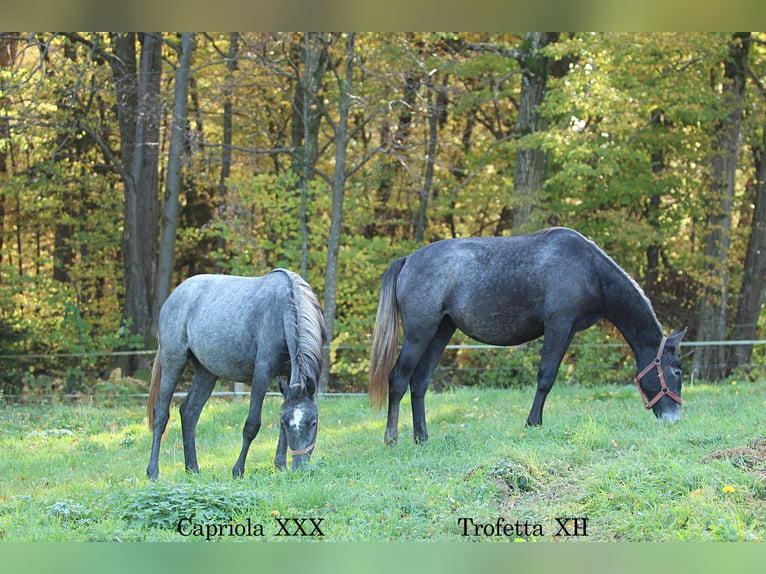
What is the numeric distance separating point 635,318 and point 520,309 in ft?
3.91

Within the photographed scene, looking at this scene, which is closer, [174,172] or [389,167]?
[174,172]

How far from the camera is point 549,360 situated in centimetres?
812

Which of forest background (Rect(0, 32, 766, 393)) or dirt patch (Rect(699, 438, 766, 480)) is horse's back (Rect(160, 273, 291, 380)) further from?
forest background (Rect(0, 32, 766, 393))

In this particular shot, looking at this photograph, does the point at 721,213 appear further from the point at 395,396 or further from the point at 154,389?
the point at 154,389

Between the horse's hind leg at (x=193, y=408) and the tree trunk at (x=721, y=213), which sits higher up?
the tree trunk at (x=721, y=213)

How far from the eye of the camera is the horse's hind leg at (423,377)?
825 centimetres

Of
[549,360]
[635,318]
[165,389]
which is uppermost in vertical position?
[635,318]

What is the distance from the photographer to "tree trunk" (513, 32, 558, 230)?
15688 mm

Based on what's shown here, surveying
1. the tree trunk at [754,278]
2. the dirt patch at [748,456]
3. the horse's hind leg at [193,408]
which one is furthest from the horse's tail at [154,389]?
the tree trunk at [754,278]

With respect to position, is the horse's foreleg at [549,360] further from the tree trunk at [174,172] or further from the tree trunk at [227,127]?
the tree trunk at [174,172]

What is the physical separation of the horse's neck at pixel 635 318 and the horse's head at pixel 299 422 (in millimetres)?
3426

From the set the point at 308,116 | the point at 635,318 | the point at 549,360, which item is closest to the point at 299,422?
the point at 549,360

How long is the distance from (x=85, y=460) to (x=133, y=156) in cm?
1104

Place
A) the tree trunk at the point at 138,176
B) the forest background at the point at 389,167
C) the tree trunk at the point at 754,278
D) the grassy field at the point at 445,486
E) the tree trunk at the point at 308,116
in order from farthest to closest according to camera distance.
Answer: the tree trunk at the point at 138,176 → the tree trunk at the point at 754,278 → the tree trunk at the point at 308,116 → the forest background at the point at 389,167 → the grassy field at the point at 445,486
